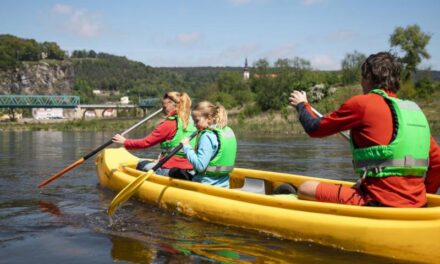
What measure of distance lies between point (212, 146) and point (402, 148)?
2.25 meters

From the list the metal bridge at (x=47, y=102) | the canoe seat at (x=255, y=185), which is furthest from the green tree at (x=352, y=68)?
the canoe seat at (x=255, y=185)

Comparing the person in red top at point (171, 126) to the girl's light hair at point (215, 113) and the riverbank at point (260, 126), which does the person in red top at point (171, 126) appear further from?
the riverbank at point (260, 126)

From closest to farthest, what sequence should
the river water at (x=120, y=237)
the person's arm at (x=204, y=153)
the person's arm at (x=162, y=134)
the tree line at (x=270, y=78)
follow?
the river water at (x=120, y=237) < the person's arm at (x=204, y=153) < the person's arm at (x=162, y=134) < the tree line at (x=270, y=78)

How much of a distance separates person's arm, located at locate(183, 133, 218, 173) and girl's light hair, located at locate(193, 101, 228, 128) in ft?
0.56

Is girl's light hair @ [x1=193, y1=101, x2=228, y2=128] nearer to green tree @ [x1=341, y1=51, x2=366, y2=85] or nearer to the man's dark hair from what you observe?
the man's dark hair

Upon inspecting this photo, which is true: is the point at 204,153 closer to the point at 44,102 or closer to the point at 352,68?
the point at 352,68

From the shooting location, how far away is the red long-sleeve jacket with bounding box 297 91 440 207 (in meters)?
3.81

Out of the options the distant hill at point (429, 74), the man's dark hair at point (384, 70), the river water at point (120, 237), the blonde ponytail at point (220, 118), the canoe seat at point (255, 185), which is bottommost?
the river water at point (120, 237)

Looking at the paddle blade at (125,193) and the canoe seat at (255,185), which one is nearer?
the paddle blade at (125,193)

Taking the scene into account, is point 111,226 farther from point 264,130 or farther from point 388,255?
point 264,130

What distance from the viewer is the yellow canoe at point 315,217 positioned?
12.3 feet

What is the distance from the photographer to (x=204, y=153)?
547cm

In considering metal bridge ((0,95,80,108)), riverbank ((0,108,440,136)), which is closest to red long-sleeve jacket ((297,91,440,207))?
riverbank ((0,108,440,136))

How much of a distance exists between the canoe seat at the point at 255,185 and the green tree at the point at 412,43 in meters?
56.3
